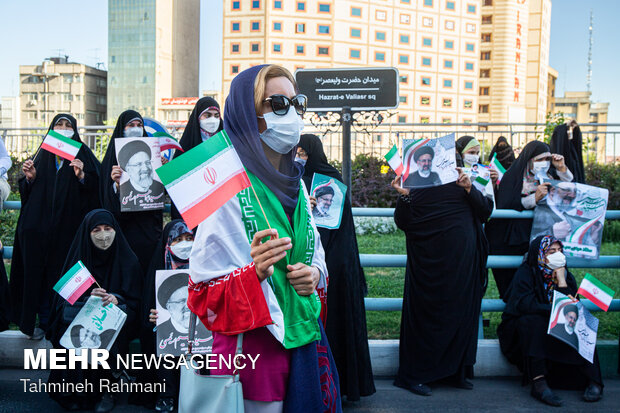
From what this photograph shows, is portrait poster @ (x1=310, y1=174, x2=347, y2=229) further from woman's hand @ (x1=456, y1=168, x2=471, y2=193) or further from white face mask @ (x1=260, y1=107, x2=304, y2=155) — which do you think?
white face mask @ (x1=260, y1=107, x2=304, y2=155)

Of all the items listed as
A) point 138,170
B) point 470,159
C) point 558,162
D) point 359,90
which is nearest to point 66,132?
point 138,170

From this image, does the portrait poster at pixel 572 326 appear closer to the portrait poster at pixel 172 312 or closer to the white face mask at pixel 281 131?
the portrait poster at pixel 172 312

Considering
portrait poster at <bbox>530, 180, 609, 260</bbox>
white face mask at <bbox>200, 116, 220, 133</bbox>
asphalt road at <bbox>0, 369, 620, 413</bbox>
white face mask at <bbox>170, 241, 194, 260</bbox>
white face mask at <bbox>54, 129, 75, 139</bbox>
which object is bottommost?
asphalt road at <bbox>0, 369, 620, 413</bbox>

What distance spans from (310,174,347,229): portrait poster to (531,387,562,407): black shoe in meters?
1.94

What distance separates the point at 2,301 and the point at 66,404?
3.40ft

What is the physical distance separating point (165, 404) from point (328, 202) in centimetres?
183

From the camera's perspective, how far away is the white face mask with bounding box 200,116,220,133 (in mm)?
4754

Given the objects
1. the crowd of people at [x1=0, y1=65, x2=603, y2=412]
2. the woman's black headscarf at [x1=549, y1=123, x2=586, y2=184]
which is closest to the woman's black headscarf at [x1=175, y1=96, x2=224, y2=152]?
the crowd of people at [x1=0, y1=65, x2=603, y2=412]

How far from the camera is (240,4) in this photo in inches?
2403

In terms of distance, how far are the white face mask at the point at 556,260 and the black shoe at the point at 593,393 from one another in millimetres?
909

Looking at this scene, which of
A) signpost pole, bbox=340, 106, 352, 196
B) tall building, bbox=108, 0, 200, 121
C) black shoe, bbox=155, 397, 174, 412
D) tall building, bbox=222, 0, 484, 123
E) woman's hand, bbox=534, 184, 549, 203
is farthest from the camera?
tall building, bbox=108, 0, 200, 121

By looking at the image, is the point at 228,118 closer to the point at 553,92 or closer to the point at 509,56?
the point at 509,56

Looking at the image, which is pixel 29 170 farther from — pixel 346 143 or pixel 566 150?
pixel 566 150

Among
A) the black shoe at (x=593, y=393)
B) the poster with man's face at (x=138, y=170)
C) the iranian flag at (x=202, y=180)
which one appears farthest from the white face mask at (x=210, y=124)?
the black shoe at (x=593, y=393)
